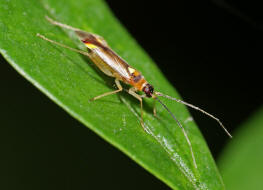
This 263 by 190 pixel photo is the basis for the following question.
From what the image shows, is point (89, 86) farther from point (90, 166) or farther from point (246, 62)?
point (246, 62)

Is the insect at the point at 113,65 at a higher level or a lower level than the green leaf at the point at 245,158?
higher

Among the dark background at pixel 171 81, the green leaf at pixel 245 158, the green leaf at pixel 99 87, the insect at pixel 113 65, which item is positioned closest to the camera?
the green leaf at pixel 99 87

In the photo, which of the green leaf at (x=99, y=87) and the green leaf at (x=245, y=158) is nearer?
the green leaf at (x=99, y=87)

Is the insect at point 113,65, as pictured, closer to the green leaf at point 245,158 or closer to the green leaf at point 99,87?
the green leaf at point 99,87

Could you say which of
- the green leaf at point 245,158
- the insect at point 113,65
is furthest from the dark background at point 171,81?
the green leaf at point 245,158

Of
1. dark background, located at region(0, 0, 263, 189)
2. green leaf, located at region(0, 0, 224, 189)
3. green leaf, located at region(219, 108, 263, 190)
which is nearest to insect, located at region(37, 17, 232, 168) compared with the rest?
green leaf, located at region(0, 0, 224, 189)

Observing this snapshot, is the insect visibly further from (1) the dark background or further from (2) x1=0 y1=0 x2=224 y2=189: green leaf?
(1) the dark background
